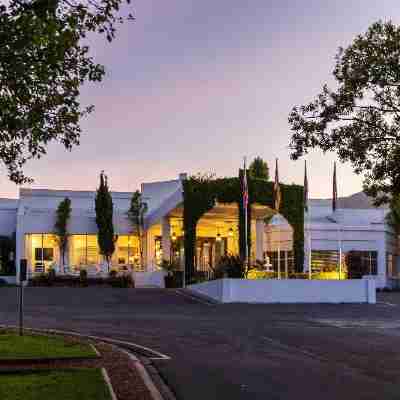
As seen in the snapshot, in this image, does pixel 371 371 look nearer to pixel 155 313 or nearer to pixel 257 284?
pixel 155 313

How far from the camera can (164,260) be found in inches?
1607

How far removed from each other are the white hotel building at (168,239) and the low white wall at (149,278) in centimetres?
5

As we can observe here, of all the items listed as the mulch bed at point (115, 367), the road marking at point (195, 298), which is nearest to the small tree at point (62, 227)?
the road marking at point (195, 298)

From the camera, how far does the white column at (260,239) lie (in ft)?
134

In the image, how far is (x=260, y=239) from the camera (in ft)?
136

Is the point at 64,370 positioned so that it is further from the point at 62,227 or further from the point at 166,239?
the point at 62,227

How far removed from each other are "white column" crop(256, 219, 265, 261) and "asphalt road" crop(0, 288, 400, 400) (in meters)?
9.04

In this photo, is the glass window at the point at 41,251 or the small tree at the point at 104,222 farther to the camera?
the glass window at the point at 41,251

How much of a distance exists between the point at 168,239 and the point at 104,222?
14.3ft

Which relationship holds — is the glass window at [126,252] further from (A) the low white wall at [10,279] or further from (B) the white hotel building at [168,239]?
(A) the low white wall at [10,279]

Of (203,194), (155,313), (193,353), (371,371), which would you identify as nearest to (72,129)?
(193,353)

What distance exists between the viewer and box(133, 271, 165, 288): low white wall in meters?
41.0

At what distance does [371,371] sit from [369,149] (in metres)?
4.22

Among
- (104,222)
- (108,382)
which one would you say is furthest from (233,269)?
(108,382)
